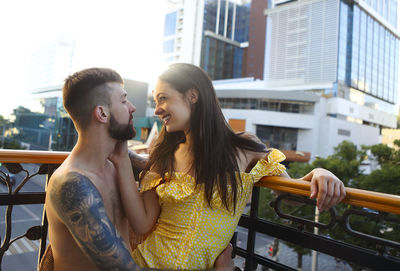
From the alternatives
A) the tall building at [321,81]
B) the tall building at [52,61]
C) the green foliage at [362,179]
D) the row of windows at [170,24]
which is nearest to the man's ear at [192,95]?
the green foliage at [362,179]

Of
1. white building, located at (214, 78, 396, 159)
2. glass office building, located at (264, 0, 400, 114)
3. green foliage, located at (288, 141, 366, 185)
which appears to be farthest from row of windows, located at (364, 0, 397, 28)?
green foliage, located at (288, 141, 366, 185)

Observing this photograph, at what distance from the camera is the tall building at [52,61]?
7881 centimetres

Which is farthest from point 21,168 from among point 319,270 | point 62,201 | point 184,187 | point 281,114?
point 281,114

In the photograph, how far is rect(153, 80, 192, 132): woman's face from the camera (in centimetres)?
139

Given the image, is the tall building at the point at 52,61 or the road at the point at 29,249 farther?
the tall building at the point at 52,61

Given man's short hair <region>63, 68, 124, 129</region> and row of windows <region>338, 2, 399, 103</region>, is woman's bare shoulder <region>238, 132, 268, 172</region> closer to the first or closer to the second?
man's short hair <region>63, 68, 124, 129</region>

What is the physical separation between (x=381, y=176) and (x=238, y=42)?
75853 mm

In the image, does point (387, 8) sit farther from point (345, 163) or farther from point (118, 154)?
point (118, 154)

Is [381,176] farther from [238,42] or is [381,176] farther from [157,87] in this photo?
[238,42]

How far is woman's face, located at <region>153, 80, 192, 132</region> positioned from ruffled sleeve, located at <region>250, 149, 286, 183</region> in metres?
0.43

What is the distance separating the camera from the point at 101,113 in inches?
47.2

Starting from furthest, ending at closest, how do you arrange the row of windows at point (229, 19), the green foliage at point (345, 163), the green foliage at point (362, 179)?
the row of windows at point (229, 19)
the green foliage at point (345, 163)
the green foliage at point (362, 179)

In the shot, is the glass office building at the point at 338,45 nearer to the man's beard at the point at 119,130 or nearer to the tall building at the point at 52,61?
the man's beard at the point at 119,130

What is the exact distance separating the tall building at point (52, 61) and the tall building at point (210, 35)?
28.8m
